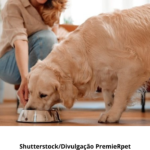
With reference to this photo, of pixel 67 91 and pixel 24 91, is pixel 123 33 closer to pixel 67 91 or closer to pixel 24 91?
pixel 67 91

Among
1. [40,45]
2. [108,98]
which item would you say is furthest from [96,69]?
[40,45]

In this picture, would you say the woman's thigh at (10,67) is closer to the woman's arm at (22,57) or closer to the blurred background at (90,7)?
the woman's arm at (22,57)

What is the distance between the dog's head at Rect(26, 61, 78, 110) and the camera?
79.1 inches

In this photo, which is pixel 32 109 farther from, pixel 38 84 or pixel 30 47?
pixel 30 47

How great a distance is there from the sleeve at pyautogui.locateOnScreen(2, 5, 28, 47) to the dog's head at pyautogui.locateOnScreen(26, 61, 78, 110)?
0.71 meters

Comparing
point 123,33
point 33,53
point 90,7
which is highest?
point 123,33

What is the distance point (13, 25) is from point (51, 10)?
343 mm

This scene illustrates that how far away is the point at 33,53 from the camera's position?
2.93 meters

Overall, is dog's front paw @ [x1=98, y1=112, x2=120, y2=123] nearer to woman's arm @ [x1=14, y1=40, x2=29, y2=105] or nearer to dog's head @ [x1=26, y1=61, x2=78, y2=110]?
dog's head @ [x1=26, y1=61, x2=78, y2=110]

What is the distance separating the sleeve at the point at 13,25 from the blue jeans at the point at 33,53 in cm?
15

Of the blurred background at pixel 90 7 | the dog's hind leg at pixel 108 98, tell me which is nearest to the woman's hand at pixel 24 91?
the dog's hind leg at pixel 108 98
